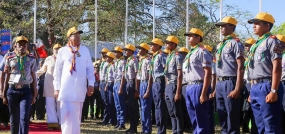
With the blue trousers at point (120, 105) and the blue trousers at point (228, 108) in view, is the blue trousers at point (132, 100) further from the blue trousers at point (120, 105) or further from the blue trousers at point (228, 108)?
the blue trousers at point (228, 108)

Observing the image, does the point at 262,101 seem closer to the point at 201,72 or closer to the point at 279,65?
the point at 279,65

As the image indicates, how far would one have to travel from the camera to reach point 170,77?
8.85 m

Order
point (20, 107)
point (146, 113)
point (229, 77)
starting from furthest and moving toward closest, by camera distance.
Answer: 1. point (146, 113)
2. point (20, 107)
3. point (229, 77)

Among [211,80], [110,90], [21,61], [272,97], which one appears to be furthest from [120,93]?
[272,97]

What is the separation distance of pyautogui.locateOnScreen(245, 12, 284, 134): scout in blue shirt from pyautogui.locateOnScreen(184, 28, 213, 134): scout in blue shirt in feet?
3.42

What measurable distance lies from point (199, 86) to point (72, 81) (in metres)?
1.87

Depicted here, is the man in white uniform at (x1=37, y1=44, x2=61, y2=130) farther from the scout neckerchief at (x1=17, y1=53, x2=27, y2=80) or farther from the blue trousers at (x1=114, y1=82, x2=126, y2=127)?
the scout neckerchief at (x1=17, y1=53, x2=27, y2=80)

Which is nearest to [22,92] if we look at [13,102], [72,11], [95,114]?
[13,102]

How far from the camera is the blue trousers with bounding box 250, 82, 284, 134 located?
592cm

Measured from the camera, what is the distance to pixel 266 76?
6.07 m

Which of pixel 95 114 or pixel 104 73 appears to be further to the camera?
pixel 95 114

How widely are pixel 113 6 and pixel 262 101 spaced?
1632 cm

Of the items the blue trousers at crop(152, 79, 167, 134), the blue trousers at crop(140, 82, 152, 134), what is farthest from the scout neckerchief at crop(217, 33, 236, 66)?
the blue trousers at crop(140, 82, 152, 134)

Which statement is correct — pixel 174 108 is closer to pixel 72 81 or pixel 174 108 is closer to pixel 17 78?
pixel 72 81
